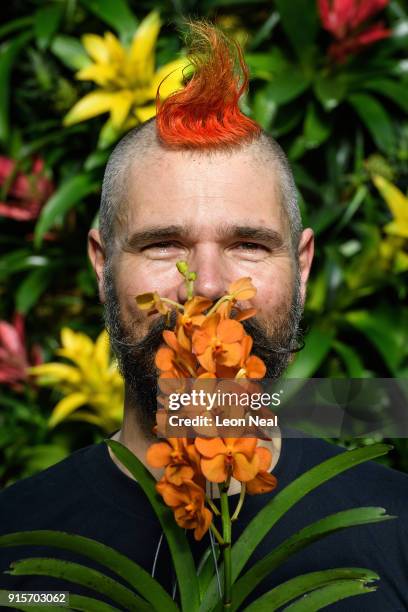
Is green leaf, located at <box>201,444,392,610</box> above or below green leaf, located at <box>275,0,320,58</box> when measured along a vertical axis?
below

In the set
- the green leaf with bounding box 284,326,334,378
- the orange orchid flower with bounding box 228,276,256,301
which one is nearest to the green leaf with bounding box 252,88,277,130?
the green leaf with bounding box 284,326,334,378

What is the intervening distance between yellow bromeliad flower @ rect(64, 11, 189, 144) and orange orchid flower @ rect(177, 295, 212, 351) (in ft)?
5.47

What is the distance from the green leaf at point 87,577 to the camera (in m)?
0.96

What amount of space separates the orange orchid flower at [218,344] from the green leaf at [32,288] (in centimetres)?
192

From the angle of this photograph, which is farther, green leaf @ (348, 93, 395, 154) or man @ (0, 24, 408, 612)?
green leaf @ (348, 93, 395, 154)

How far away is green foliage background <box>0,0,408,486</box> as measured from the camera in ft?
8.13

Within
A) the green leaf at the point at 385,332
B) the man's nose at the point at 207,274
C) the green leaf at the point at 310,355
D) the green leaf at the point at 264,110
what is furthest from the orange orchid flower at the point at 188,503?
the green leaf at the point at 264,110

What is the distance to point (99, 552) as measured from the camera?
0.98 m

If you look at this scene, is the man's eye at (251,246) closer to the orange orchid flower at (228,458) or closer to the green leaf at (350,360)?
the orange orchid flower at (228,458)

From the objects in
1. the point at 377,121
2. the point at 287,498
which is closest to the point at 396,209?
the point at 377,121

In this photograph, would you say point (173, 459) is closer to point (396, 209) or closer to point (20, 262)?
point (396, 209)

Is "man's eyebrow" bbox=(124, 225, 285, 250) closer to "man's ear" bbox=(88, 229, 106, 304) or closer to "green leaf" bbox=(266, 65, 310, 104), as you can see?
"man's ear" bbox=(88, 229, 106, 304)

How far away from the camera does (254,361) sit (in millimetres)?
870

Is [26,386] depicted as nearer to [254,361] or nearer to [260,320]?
[260,320]
